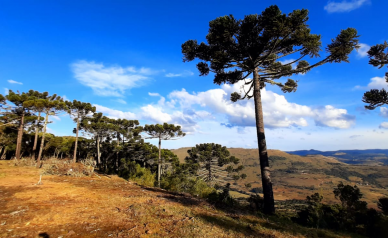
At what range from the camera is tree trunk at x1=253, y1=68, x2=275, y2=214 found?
8656mm

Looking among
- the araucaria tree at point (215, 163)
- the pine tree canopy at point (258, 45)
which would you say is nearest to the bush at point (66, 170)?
the pine tree canopy at point (258, 45)

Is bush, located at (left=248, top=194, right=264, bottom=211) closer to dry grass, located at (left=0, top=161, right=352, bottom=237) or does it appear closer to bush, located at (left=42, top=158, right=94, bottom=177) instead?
dry grass, located at (left=0, top=161, right=352, bottom=237)

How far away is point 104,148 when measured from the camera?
3256cm

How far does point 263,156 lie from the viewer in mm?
9062

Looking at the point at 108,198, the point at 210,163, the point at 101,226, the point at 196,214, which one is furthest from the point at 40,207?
the point at 210,163

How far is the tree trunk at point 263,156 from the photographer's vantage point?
8.66 meters

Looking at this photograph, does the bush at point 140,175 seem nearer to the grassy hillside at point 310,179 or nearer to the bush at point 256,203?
the bush at point 256,203

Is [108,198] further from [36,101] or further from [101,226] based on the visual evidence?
[36,101]

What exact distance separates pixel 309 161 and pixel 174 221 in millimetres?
226762

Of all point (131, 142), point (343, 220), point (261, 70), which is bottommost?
point (343, 220)

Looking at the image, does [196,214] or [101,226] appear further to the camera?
[196,214]

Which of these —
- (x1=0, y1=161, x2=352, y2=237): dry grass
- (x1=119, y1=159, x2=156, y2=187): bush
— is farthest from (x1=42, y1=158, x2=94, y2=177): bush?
(x1=0, y1=161, x2=352, y2=237): dry grass

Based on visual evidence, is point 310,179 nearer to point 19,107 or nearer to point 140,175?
point 140,175

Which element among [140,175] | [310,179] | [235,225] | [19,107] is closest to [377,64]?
[235,225]
